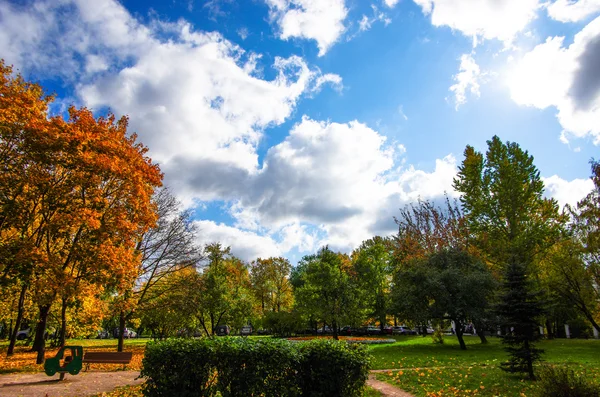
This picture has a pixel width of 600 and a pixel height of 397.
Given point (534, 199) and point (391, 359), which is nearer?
point (391, 359)

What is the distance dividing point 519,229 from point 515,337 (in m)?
23.3

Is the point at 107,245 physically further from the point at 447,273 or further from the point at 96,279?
the point at 447,273

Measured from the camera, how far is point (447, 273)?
22.4m

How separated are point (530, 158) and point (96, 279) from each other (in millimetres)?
34999

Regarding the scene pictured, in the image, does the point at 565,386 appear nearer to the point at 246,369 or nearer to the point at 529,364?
the point at 529,364

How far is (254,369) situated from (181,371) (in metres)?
1.37

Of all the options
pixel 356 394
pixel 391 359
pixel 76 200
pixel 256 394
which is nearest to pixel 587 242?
pixel 391 359

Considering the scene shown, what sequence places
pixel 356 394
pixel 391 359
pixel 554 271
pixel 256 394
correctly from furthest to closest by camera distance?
pixel 554 271 < pixel 391 359 < pixel 356 394 < pixel 256 394

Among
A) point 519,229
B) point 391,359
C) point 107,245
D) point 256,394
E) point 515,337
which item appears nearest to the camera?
point 256,394

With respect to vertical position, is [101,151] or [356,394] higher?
[101,151]

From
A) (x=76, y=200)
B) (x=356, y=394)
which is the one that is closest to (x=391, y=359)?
(x=356, y=394)

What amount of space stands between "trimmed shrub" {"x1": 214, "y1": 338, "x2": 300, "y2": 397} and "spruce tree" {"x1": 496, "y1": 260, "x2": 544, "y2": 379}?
26.2 ft

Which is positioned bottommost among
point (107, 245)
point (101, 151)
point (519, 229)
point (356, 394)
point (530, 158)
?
point (356, 394)

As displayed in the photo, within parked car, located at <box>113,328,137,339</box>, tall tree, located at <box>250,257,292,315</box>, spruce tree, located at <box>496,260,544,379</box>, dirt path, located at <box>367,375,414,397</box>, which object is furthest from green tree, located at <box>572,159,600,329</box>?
parked car, located at <box>113,328,137,339</box>
